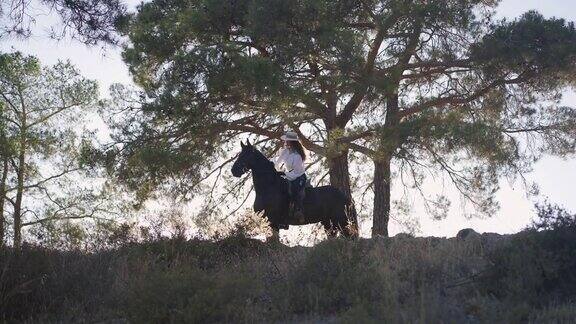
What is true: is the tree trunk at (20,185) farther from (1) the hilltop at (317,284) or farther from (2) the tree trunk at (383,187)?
(1) the hilltop at (317,284)

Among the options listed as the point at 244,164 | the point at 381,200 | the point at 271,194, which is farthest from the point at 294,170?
the point at 381,200

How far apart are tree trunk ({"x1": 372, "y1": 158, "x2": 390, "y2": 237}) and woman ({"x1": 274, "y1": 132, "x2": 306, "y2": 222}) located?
671cm

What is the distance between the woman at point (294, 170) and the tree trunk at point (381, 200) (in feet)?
22.0

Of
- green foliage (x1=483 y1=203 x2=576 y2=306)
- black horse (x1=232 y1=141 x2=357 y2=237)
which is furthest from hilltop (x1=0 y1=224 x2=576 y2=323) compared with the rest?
black horse (x1=232 y1=141 x2=357 y2=237)

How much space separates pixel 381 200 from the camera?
23.0 metres

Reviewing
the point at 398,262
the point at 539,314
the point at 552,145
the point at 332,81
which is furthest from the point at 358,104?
the point at 539,314

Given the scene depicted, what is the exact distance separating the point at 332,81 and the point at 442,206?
551cm

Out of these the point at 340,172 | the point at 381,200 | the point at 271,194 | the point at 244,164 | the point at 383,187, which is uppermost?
the point at 340,172

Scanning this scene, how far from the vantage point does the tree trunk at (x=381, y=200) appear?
73.6 ft

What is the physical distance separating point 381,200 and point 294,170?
25.5 feet

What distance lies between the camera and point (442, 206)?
930 inches

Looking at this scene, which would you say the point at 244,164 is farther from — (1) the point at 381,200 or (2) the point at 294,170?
(1) the point at 381,200

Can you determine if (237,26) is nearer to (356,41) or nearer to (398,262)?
(356,41)

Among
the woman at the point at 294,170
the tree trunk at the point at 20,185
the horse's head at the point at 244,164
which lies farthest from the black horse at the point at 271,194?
the tree trunk at the point at 20,185
